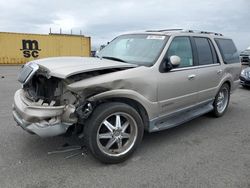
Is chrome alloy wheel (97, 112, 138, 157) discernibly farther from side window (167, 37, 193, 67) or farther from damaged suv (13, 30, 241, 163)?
side window (167, 37, 193, 67)

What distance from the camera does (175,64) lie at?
A: 3.61 metres

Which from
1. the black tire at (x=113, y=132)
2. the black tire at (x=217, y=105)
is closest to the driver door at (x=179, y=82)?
the black tire at (x=113, y=132)

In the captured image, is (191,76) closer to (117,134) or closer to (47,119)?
(117,134)

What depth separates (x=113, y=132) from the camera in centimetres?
329

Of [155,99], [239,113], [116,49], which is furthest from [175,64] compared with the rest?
[239,113]

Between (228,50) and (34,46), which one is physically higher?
(228,50)

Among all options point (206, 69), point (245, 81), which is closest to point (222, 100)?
point (206, 69)

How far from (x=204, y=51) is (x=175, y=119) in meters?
1.58

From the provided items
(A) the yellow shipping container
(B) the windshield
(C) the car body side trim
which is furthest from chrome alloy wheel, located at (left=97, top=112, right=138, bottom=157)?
(A) the yellow shipping container

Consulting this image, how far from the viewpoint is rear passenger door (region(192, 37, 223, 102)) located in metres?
4.56

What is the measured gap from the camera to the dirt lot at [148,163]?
2.91 meters

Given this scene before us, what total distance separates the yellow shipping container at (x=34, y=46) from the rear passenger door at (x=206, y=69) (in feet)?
59.0

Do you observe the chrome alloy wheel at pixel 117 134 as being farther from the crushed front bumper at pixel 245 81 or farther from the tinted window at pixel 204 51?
the crushed front bumper at pixel 245 81

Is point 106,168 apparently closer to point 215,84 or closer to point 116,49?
point 116,49
